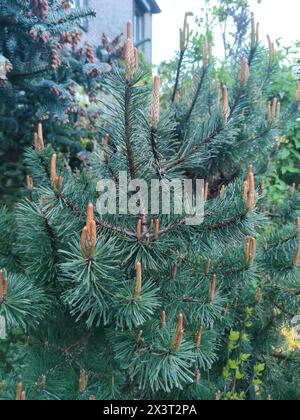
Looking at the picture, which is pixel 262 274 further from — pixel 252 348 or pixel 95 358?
pixel 95 358

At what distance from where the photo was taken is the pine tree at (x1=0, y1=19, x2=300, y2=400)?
161 cm

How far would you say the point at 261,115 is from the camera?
2.47m

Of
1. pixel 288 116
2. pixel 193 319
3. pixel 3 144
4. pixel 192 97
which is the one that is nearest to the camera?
→ pixel 193 319

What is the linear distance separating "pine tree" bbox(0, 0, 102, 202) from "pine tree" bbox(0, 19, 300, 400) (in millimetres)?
803

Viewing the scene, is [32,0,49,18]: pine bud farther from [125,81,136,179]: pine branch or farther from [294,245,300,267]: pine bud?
[294,245,300,267]: pine bud

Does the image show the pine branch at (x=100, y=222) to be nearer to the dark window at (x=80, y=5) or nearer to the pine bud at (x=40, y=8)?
the pine bud at (x=40, y=8)

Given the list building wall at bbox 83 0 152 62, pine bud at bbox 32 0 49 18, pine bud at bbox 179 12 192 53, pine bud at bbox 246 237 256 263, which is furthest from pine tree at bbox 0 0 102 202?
building wall at bbox 83 0 152 62

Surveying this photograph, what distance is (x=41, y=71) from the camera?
2830 millimetres

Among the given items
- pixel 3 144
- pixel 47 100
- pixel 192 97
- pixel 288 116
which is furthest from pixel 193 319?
→ pixel 3 144

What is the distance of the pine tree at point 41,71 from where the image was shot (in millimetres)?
2594

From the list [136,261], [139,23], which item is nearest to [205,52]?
[136,261]

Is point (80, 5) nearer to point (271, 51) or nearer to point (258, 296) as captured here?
point (271, 51)

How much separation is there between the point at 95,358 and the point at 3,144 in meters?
2.01

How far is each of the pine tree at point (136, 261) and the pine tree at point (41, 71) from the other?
80 centimetres
